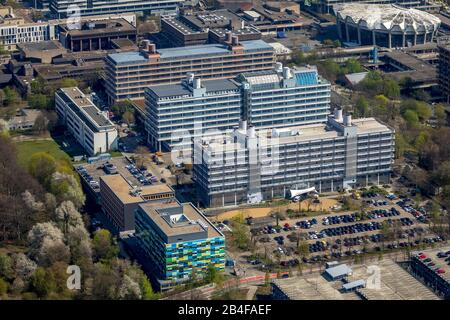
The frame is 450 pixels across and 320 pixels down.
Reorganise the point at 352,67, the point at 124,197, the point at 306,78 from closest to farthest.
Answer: the point at 124,197 → the point at 306,78 → the point at 352,67

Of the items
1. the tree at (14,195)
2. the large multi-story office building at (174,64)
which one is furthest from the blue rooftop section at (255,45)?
the tree at (14,195)

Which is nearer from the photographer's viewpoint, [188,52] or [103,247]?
[103,247]

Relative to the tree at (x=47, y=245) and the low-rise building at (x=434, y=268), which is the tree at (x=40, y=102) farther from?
the low-rise building at (x=434, y=268)

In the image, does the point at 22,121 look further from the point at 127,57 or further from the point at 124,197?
the point at 124,197

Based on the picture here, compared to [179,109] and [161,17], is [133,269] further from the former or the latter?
[161,17]

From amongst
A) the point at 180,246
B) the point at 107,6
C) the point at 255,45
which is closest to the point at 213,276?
the point at 180,246

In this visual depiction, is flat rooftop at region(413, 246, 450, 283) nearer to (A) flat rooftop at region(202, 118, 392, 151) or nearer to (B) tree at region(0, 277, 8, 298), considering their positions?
(A) flat rooftop at region(202, 118, 392, 151)
